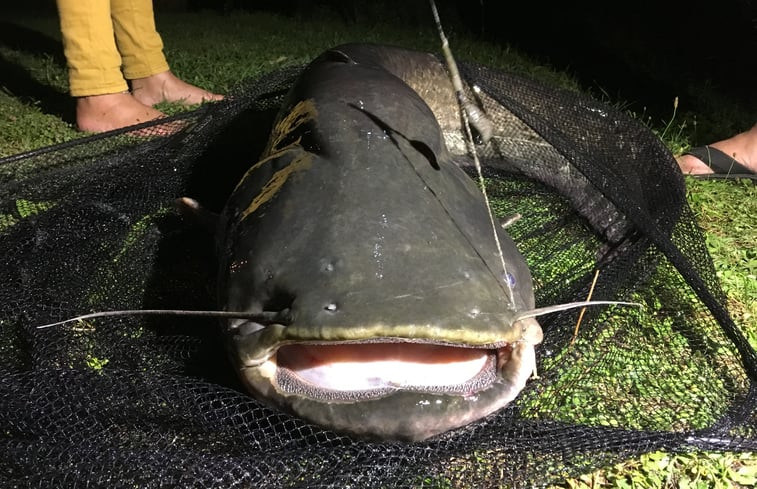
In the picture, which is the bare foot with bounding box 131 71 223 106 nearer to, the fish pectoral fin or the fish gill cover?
the fish gill cover

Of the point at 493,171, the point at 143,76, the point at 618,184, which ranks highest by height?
the point at 618,184

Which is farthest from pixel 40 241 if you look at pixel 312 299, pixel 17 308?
pixel 312 299

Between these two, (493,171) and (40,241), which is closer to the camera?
(40,241)

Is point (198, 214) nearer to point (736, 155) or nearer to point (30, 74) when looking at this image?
point (736, 155)

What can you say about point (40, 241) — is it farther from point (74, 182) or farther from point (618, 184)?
point (618, 184)

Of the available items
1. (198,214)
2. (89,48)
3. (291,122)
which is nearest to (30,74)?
(89,48)

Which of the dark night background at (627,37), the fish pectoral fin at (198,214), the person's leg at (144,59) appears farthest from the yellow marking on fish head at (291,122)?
the dark night background at (627,37)
